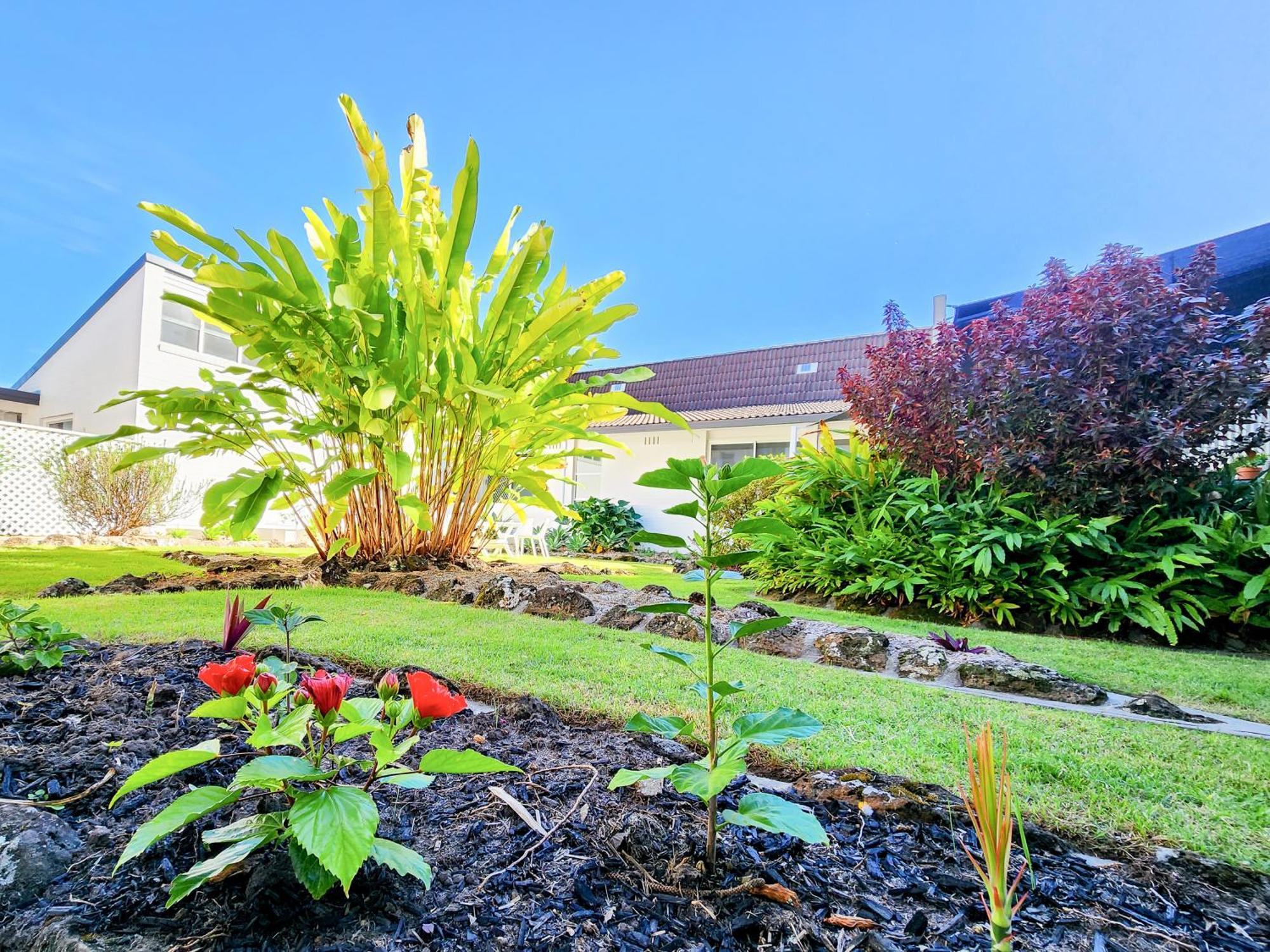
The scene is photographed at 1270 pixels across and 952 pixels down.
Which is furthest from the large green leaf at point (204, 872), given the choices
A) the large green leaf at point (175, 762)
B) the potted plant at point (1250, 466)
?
the potted plant at point (1250, 466)

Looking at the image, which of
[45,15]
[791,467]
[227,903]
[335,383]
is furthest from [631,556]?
[45,15]

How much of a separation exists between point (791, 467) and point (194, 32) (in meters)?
12.4

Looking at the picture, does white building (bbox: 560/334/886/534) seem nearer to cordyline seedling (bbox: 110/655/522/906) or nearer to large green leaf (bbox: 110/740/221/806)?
cordyline seedling (bbox: 110/655/522/906)

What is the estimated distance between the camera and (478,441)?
14.4 feet

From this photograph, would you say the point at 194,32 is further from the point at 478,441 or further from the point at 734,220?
the point at 734,220

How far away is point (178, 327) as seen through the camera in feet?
37.9

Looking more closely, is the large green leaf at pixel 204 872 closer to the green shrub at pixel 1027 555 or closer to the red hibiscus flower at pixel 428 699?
the red hibiscus flower at pixel 428 699

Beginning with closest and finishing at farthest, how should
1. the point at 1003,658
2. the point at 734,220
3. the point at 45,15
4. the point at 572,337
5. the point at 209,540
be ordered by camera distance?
1. the point at 1003,658
2. the point at 572,337
3. the point at 209,540
4. the point at 45,15
5. the point at 734,220

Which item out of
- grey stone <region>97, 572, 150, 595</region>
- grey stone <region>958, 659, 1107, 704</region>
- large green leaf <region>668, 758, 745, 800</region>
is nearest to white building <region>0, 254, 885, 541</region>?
grey stone <region>97, 572, 150, 595</region>

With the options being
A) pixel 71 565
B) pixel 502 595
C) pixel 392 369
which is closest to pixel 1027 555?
pixel 502 595

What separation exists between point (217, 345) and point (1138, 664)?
15060 millimetres

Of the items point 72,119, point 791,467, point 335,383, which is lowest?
point 791,467

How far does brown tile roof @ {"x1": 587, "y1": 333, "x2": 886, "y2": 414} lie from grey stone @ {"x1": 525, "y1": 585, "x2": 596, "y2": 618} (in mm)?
8154

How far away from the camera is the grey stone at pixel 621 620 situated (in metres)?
3.17
